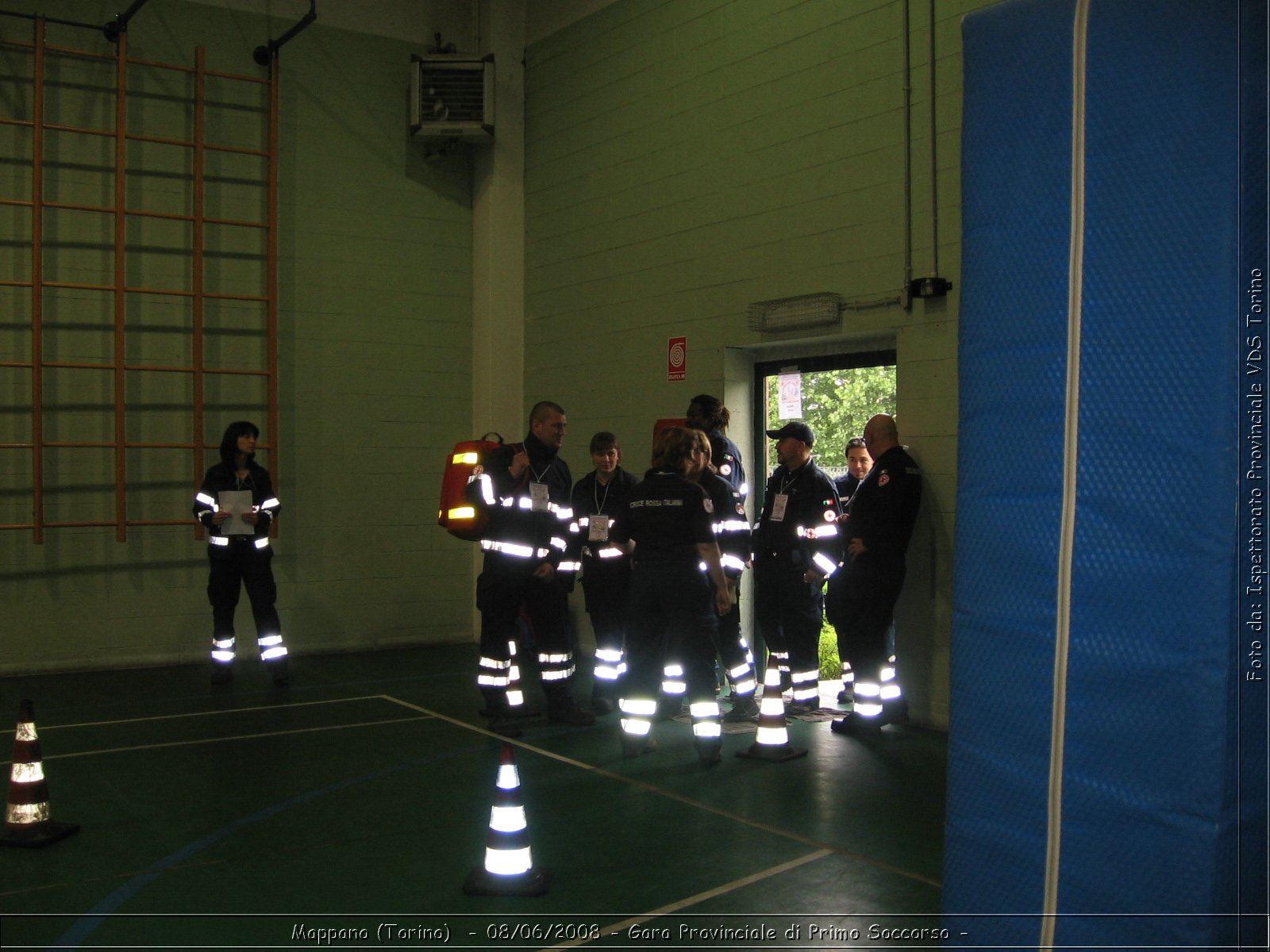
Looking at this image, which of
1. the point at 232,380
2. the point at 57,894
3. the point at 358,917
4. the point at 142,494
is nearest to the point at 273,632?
the point at 142,494

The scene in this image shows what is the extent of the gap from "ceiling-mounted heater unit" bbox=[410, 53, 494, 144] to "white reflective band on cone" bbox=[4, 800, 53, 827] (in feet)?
22.4

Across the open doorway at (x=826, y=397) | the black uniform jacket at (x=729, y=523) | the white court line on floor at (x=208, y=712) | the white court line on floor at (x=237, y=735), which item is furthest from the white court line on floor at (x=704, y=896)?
the white court line on floor at (x=208, y=712)

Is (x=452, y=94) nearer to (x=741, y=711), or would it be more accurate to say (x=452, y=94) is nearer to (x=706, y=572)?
(x=706, y=572)

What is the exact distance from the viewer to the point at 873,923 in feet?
11.9

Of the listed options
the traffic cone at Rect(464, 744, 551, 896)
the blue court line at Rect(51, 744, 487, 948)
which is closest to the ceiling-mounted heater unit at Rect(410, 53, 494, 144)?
the blue court line at Rect(51, 744, 487, 948)

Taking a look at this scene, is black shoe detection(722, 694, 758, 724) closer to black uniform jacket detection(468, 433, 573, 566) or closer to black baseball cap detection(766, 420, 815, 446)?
black uniform jacket detection(468, 433, 573, 566)

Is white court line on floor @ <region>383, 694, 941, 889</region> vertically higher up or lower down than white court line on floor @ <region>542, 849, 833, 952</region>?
lower down

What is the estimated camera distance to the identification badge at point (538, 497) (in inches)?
252

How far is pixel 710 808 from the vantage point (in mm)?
4887

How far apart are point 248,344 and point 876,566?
225 inches

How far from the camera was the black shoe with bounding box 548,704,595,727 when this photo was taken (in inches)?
258

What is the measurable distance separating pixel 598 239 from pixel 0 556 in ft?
17.3

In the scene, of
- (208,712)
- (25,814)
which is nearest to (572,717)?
(208,712)

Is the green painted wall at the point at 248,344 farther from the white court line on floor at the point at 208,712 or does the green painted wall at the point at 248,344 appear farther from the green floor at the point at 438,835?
the white court line on floor at the point at 208,712
